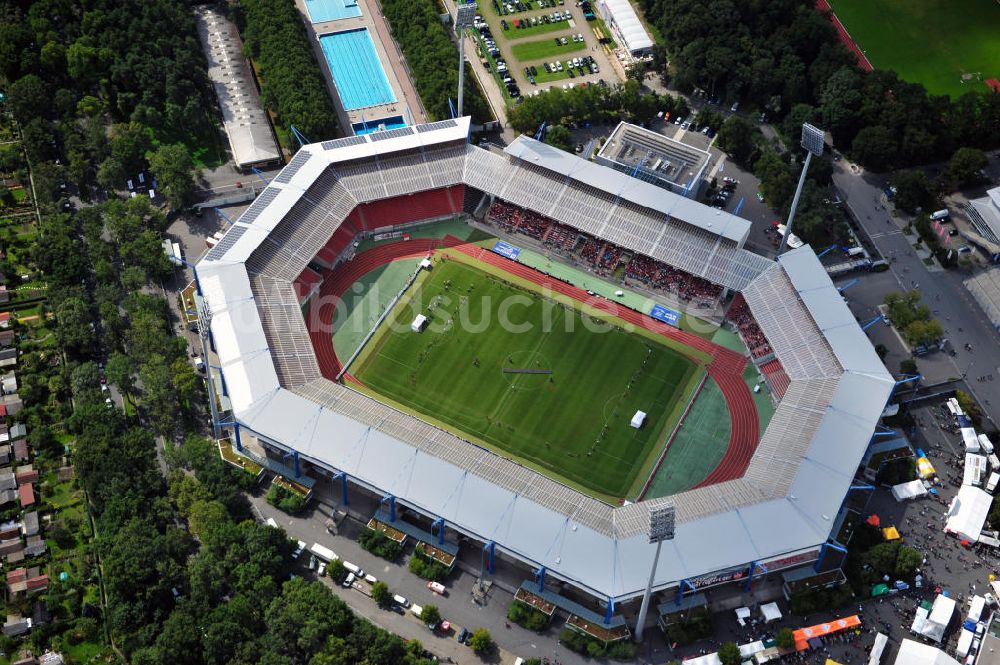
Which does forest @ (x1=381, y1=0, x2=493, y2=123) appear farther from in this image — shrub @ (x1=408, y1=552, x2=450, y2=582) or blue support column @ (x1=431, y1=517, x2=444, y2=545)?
shrub @ (x1=408, y1=552, x2=450, y2=582)

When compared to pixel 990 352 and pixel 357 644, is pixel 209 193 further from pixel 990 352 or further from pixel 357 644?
pixel 990 352

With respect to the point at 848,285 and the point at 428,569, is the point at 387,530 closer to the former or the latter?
the point at 428,569

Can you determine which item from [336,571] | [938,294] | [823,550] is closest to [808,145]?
[938,294]

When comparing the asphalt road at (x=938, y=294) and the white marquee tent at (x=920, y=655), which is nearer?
the white marquee tent at (x=920, y=655)

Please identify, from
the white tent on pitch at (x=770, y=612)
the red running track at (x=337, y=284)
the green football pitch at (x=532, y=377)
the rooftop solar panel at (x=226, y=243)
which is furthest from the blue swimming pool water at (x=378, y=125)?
the white tent on pitch at (x=770, y=612)

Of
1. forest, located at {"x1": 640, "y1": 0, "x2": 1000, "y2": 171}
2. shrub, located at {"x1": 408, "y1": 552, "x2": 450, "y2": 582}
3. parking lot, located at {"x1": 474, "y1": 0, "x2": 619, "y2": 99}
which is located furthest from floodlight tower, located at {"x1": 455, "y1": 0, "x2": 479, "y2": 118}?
shrub, located at {"x1": 408, "y1": 552, "x2": 450, "y2": 582}

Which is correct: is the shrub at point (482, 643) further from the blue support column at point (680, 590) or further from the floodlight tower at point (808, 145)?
the floodlight tower at point (808, 145)

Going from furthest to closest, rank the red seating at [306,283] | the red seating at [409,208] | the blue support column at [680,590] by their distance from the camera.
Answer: the red seating at [409,208] → the red seating at [306,283] → the blue support column at [680,590]
